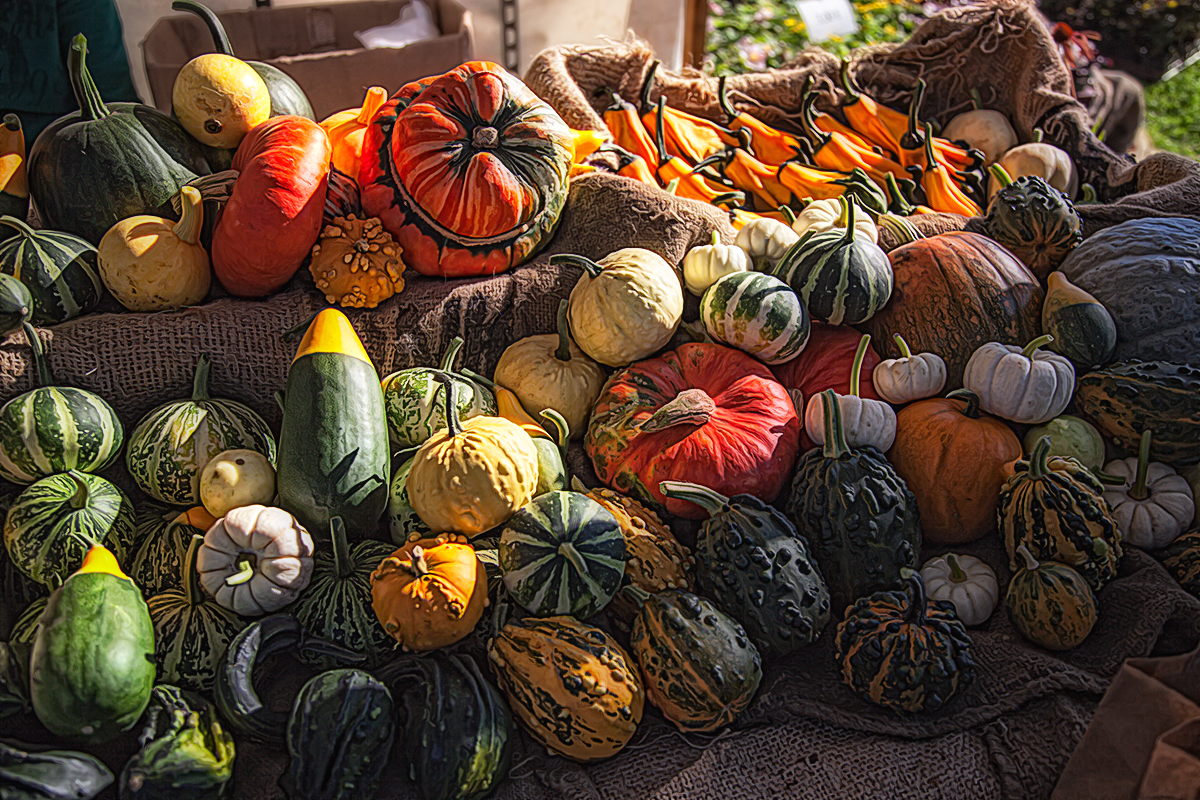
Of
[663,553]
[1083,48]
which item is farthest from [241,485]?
[1083,48]

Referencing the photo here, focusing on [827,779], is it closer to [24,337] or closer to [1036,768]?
[1036,768]

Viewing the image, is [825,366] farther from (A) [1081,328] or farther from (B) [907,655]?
(B) [907,655]

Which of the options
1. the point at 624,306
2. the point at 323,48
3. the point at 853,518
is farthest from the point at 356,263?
the point at 323,48

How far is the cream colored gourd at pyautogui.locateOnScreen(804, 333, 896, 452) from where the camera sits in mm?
2004

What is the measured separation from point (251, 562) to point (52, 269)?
3.34 ft

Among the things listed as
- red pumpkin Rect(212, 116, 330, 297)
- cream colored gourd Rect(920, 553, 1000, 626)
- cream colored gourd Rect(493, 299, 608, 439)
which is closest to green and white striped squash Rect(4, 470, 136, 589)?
red pumpkin Rect(212, 116, 330, 297)

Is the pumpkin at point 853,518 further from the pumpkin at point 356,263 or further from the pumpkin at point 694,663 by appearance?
the pumpkin at point 356,263

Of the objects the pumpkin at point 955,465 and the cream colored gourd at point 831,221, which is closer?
the pumpkin at point 955,465

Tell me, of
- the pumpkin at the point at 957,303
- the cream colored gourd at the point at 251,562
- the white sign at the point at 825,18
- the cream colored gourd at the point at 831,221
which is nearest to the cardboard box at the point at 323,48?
the white sign at the point at 825,18

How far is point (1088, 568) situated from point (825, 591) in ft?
2.14

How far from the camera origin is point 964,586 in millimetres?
1915

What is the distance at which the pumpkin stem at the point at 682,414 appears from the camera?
6.61 feet

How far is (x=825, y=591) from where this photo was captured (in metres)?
1.82

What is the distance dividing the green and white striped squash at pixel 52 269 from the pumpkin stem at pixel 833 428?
1.99m
